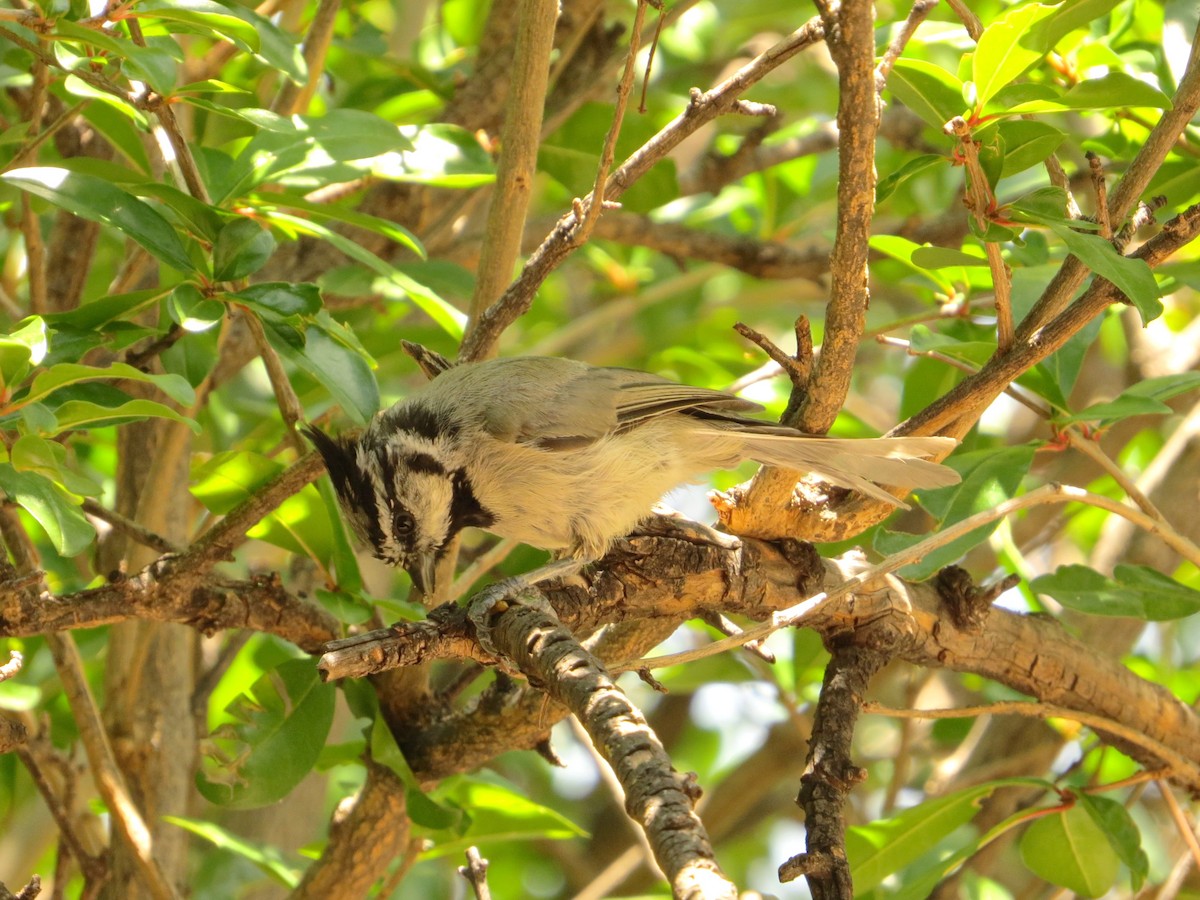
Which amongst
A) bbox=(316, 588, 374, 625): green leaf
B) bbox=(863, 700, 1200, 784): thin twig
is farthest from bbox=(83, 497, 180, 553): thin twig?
bbox=(863, 700, 1200, 784): thin twig

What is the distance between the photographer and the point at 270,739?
2.76 meters

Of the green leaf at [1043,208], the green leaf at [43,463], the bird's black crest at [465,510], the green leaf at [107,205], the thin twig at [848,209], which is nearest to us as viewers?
the thin twig at [848,209]

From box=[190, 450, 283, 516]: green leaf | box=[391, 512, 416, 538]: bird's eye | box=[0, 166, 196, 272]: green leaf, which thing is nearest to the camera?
box=[0, 166, 196, 272]: green leaf

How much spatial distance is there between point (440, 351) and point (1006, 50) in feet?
7.79

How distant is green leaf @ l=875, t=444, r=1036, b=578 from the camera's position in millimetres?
2623

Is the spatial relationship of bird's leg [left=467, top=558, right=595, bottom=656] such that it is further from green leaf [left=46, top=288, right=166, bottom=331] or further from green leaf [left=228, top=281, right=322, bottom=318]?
green leaf [left=46, top=288, right=166, bottom=331]

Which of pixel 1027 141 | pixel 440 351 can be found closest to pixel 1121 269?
pixel 1027 141

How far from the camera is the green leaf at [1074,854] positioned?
3.00 metres

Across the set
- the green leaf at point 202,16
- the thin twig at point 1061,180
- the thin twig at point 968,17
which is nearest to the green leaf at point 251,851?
the green leaf at point 202,16

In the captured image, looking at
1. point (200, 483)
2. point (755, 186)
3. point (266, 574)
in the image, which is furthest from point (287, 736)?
point (755, 186)

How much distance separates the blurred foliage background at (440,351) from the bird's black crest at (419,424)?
221 mm

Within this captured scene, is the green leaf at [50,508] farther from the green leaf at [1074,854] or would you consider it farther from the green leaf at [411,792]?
the green leaf at [1074,854]

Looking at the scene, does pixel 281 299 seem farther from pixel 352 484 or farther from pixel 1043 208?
pixel 1043 208

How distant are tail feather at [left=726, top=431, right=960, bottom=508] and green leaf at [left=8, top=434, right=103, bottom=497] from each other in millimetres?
1397
